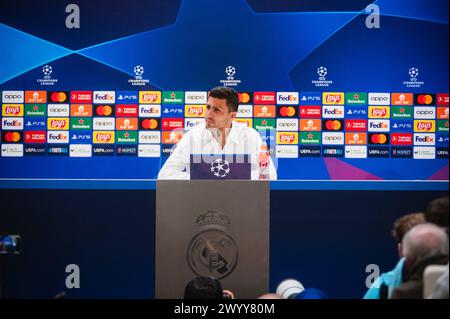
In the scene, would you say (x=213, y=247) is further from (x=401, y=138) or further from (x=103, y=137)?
(x=401, y=138)

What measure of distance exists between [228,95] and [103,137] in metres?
1.02

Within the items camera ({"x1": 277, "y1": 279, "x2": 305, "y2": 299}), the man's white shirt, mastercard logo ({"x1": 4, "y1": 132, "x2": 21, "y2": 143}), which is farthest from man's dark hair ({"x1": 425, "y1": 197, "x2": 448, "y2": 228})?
mastercard logo ({"x1": 4, "y1": 132, "x2": 21, "y2": 143})

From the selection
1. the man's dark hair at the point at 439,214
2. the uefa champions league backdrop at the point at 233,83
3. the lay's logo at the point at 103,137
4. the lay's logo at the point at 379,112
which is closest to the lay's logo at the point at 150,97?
the uefa champions league backdrop at the point at 233,83

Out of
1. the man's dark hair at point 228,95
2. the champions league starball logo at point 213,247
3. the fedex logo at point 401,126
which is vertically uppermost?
the man's dark hair at point 228,95

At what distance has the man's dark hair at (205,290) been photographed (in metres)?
2.72

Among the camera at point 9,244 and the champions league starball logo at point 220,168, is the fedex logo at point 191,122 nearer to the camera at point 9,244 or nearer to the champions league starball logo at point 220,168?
the champions league starball logo at point 220,168

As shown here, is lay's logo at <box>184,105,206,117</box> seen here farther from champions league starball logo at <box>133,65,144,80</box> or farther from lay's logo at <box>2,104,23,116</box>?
lay's logo at <box>2,104,23,116</box>

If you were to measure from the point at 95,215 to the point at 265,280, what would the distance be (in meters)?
1.93

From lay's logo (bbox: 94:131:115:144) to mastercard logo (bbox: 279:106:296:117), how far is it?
129 centimetres

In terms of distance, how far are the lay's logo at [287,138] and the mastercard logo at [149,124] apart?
93 centimetres

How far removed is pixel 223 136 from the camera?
13.8ft

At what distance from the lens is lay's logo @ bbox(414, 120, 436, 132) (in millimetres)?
4578
